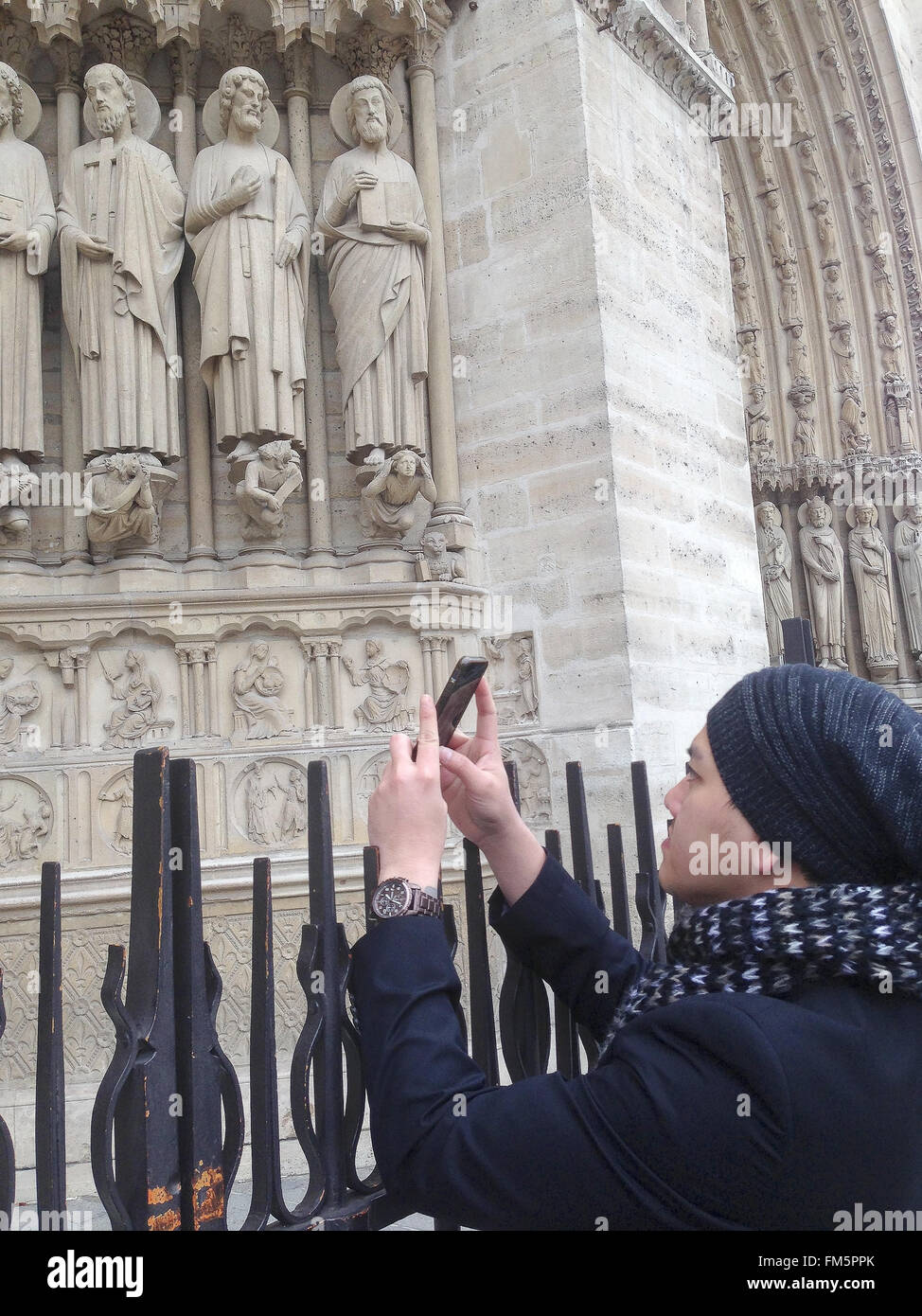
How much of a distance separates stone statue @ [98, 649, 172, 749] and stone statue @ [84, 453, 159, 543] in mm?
480

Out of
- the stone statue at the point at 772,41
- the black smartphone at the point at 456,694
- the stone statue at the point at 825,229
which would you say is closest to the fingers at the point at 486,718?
the black smartphone at the point at 456,694

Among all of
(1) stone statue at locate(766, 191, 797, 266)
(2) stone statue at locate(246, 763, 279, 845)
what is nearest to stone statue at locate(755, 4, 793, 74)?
(1) stone statue at locate(766, 191, 797, 266)

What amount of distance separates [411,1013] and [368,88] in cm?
420

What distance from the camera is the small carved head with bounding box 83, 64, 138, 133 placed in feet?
12.9

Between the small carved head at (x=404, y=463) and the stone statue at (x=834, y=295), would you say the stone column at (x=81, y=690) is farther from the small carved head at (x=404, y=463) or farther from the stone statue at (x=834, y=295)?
the stone statue at (x=834, y=295)

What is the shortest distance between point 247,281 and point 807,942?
12.0 feet

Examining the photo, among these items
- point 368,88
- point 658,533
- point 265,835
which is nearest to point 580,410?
point 658,533

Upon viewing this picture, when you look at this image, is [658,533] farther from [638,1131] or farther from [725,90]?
[638,1131]

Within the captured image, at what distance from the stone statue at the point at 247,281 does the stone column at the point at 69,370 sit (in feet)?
1.73

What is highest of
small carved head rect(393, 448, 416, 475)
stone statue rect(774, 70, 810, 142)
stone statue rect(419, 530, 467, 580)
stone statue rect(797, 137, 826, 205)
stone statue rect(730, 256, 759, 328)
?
stone statue rect(774, 70, 810, 142)

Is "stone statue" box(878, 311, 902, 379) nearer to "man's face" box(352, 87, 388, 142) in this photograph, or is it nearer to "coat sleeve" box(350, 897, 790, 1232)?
"man's face" box(352, 87, 388, 142)

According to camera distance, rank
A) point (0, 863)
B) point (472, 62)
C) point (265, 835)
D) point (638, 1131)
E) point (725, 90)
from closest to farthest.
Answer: point (638, 1131)
point (0, 863)
point (265, 835)
point (472, 62)
point (725, 90)

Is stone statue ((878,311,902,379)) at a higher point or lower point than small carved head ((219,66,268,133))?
higher
